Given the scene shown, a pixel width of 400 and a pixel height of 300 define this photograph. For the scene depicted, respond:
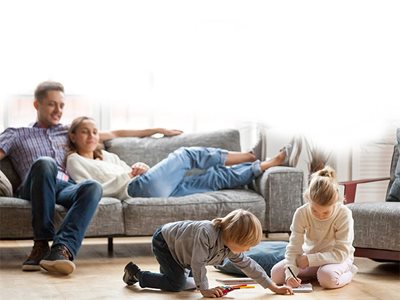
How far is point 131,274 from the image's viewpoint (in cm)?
450

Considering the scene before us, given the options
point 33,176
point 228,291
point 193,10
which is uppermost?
Result: point 193,10

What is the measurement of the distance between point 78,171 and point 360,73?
2.24 metres

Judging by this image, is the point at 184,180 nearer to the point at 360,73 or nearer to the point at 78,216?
the point at 78,216

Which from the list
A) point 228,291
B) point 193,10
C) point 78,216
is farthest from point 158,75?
point 228,291

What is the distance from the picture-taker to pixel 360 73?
6.63 metres

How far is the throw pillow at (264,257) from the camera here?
16.1 feet

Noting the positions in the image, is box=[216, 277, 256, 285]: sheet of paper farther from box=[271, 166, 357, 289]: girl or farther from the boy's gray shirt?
the boy's gray shirt

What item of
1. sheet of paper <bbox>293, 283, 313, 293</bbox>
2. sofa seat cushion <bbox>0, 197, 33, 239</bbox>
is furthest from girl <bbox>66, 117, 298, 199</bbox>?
sheet of paper <bbox>293, 283, 313, 293</bbox>

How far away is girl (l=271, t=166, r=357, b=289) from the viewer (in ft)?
14.9

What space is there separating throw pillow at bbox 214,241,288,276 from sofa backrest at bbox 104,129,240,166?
1.21 m

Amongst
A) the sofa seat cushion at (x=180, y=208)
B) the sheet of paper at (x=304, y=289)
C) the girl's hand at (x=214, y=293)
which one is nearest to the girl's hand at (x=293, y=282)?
the sheet of paper at (x=304, y=289)

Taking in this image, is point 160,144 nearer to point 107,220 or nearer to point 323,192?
point 107,220

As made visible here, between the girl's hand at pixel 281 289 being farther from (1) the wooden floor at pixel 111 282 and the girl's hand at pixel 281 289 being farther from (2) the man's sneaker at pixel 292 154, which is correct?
(2) the man's sneaker at pixel 292 154

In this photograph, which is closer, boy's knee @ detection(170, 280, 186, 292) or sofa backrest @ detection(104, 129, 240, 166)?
boy's knee @ detection(170, 280, 186, 292)
